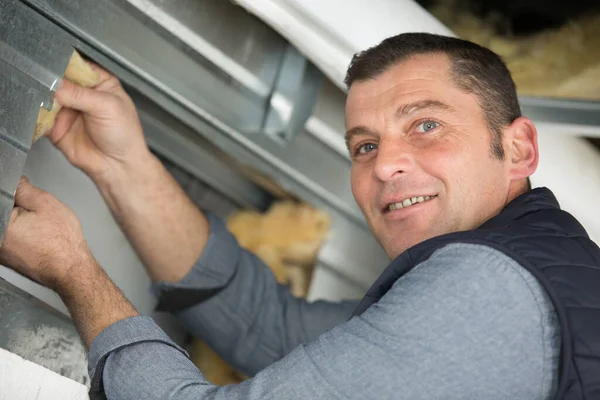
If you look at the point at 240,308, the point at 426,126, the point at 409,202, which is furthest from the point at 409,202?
the point at 240,308

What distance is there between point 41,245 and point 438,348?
0.59 meters

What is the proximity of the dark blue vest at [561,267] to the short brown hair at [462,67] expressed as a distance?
26 centimetres

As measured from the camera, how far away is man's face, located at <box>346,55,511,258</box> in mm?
1386

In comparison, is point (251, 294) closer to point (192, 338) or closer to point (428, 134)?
point (192, 338)

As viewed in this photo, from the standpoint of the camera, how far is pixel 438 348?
0.99 metres

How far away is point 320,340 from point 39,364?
48cm

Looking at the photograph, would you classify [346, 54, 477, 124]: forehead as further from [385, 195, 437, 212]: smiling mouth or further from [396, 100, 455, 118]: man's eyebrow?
[385, 195, 437, 212]: smiling mouth

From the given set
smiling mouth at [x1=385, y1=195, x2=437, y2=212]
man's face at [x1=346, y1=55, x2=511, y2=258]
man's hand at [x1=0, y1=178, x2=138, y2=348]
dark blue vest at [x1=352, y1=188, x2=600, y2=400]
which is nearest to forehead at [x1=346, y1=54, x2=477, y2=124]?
man's face at [x1=346, y1=55, x2=511, y2=258]

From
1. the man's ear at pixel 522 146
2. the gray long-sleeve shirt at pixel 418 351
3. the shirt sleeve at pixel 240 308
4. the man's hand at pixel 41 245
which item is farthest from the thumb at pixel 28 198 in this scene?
the man's ear at pixel 522 146

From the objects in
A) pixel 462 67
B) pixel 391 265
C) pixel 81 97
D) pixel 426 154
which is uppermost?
pixel 462 67

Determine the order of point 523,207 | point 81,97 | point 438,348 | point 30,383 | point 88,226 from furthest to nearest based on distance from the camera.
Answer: point 88,226 < point 81,97 < point 523,207 < point 30,383 < point 438,348

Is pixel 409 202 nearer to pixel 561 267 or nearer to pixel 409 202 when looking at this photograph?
pixel 409 202

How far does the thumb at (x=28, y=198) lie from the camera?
1.22m

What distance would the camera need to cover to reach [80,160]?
1.51 metres
